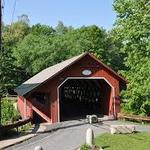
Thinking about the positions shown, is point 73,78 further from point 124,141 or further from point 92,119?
point 124,141

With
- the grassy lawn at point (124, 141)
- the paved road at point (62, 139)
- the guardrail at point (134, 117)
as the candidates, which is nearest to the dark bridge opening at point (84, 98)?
the guardrail at point (134, 117)

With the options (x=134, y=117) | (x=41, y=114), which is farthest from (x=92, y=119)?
(x=41, y=114)

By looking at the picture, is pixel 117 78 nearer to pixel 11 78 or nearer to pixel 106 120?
pixel 106 120

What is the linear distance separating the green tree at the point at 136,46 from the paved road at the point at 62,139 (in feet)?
16.9

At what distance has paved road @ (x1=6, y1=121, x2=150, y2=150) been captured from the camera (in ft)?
72.9

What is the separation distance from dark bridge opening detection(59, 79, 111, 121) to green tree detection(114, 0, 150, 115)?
2466 mm

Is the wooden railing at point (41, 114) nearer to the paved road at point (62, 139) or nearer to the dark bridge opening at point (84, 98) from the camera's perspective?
the dark bridge opening at point (84, 98)

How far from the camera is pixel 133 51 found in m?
35.4

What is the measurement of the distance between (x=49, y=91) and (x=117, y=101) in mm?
5637

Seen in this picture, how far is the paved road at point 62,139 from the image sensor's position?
2223cm

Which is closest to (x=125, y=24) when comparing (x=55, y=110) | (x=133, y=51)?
(x=133, y=51)

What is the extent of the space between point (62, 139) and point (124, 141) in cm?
364

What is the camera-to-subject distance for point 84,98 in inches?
1857

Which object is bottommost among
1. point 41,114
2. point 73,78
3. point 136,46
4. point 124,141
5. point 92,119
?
point 124,141
